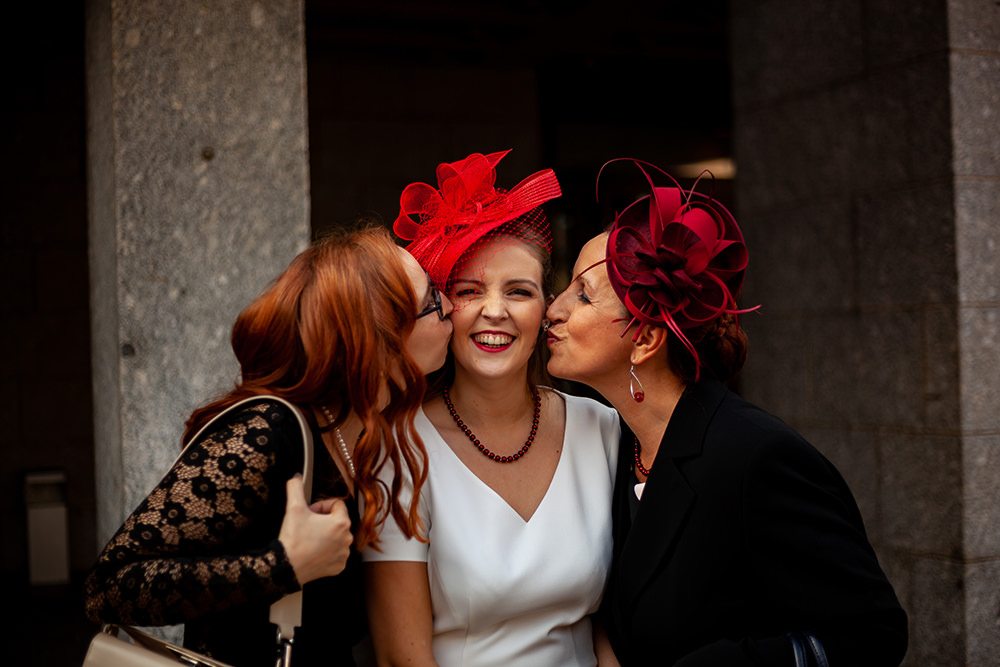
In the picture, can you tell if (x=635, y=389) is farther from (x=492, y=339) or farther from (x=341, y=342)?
(x=341, y=342)

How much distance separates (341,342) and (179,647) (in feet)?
2.18

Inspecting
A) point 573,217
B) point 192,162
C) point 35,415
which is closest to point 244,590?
point 192,162

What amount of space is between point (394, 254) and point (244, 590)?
30.3 inches

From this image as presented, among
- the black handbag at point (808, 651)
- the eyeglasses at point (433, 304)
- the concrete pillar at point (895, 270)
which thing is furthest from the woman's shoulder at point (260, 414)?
the concrete pillar at point (895, 270)

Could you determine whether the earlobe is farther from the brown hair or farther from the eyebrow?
the eyebrow

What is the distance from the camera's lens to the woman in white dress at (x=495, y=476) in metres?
2.06

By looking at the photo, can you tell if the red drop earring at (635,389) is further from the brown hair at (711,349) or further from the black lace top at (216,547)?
the black lace top at (216,547)

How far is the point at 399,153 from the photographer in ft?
24.9

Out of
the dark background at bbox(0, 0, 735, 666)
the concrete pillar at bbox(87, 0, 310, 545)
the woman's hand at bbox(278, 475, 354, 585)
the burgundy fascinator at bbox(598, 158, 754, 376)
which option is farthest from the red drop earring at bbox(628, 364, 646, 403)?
the dark background at bbox(0, 0, 735, 666)

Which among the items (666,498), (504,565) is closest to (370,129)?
(504,565)

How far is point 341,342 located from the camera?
1.81m

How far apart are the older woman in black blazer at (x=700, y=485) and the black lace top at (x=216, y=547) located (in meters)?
0.82

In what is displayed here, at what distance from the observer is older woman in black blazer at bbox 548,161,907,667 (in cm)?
178

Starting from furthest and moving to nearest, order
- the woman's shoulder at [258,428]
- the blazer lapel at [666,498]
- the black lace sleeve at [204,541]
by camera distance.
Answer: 1. the blazer lapel at [666,498]
2. the woman's shoulder at [258,428]
3. the black lace sleeve at [204,541]
